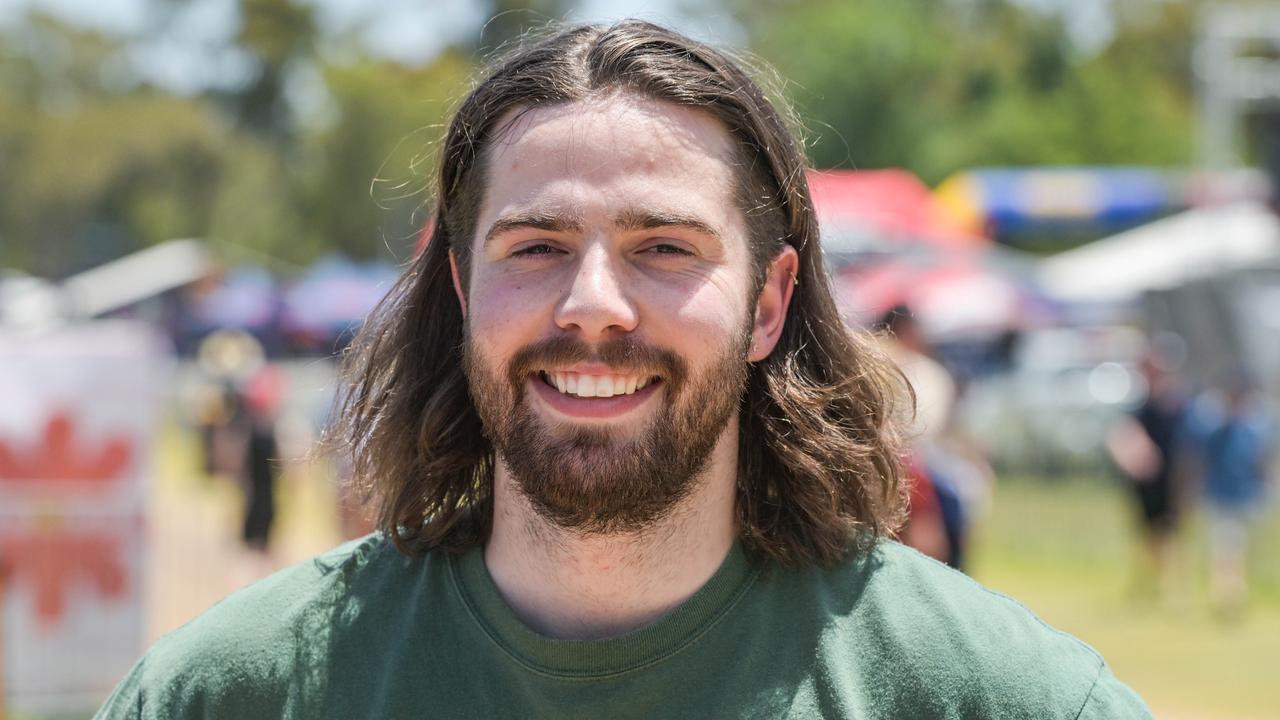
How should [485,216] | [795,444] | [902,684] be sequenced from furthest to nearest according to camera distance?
[795,444] → [485,216] → [902,684]

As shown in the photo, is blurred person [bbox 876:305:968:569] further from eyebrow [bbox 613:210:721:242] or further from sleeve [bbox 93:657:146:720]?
sleeve [bbox 93:657:146:720]

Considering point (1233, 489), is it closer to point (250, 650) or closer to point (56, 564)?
point (56, 564)

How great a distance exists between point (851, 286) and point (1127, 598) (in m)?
7.76

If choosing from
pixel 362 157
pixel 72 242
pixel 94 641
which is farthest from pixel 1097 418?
pixel 72 242

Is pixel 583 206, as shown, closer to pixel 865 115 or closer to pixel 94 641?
pixel 94 641

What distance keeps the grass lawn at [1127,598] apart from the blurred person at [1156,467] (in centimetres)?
19

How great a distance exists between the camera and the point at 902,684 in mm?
2156

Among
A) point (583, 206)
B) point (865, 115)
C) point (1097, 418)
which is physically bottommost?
point (1097, 418)

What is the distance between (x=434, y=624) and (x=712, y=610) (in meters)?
0.41

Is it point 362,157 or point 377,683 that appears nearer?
point 377,683

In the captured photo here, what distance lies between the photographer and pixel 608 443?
2.21 m

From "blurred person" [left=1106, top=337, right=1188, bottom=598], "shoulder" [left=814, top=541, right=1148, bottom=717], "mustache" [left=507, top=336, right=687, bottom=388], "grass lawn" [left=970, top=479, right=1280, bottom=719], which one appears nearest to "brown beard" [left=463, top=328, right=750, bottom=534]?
"mustache" [left=507, top=336, right=687, bottom=388]

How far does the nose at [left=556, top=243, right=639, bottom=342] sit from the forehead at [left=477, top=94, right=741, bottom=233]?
88 millimetres

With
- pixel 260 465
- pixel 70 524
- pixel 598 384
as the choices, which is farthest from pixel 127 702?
pixel 260 465
